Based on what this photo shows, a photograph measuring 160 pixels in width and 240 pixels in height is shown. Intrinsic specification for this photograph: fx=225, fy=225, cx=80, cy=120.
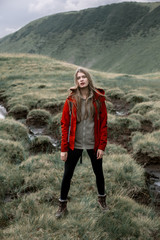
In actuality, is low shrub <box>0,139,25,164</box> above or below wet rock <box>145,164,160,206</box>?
above

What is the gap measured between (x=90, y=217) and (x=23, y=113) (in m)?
10.0

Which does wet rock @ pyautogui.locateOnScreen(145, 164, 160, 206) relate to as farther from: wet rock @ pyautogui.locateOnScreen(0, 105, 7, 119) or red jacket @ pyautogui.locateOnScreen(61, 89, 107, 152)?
wet rock @ pyautogui.locateOnScreen(0, 105, 7, 119)

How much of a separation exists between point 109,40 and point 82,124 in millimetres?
172211

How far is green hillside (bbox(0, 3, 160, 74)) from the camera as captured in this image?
126062 millimetres

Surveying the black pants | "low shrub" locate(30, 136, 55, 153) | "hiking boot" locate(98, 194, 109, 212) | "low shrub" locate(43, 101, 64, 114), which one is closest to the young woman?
the black pants

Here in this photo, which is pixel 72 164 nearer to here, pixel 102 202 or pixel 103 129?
pixel 103 129

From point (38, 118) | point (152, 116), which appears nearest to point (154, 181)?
point (152, 116)

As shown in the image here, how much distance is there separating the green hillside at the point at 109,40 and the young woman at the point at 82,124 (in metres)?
105

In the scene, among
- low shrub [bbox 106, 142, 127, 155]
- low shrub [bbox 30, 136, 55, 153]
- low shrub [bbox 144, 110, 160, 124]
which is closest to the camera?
low shrub [bbox 106, 142, 127, 155]

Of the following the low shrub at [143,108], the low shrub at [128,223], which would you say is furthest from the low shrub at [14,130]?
the low shrub at [143,108]

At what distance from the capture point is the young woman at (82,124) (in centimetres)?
370

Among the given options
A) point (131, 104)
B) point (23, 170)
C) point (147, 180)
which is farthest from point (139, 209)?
point (131, 104)

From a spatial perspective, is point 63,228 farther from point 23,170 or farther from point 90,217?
point 23,170

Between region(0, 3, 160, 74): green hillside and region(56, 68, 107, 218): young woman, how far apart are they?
10543 centimetres
